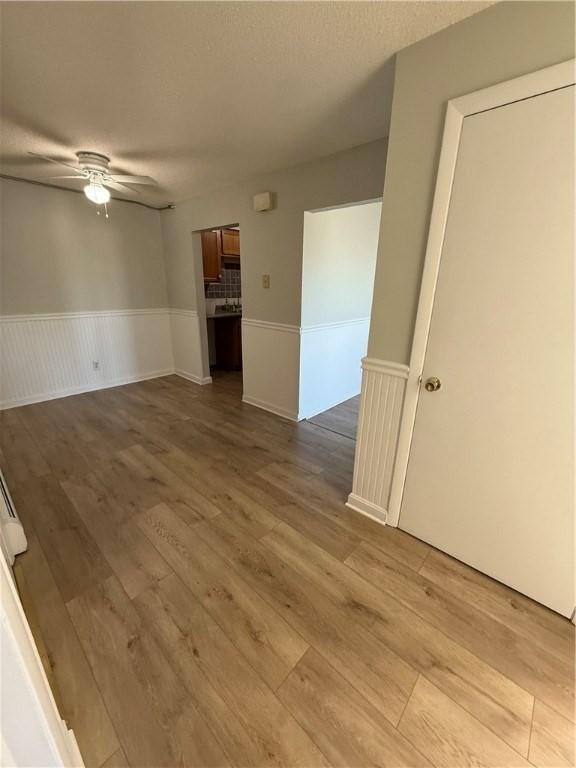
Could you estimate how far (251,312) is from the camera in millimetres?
3234

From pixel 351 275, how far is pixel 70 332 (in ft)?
10.9

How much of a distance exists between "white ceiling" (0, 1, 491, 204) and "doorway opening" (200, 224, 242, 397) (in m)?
2.27

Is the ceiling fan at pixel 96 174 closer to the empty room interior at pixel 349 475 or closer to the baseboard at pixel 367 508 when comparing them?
the empty room interior at pixel 349 475

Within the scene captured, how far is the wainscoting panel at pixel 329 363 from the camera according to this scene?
302 cm

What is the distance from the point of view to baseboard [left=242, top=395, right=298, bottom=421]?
3.17 metres

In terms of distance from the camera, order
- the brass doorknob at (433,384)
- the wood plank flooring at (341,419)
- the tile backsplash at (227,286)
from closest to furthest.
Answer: the brass doorknob at (433,384) < the wood plank flooring at (341,419) < the tile backsplash at (227,286)

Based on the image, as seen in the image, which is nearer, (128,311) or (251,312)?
(251,312)

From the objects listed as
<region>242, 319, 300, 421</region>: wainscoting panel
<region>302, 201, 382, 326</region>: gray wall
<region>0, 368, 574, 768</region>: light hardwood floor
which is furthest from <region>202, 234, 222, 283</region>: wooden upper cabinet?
<region>0, 368, 574, 768</region>: light hardwood floor

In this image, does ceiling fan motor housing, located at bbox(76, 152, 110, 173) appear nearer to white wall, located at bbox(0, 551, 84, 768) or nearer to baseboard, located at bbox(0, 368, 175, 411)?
baseboard, located at bbox(0, 368, 175, 411)

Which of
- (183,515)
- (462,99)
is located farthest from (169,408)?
(462,99)

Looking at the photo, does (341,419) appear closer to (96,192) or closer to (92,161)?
(96,192)

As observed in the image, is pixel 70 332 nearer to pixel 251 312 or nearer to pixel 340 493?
pixel 251 312

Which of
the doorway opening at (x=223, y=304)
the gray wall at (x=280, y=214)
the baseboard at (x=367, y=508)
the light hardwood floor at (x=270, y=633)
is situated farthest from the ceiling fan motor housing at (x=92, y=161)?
the baseboard at (x=367, y=508)

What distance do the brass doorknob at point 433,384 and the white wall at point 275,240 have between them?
1.48 metres
